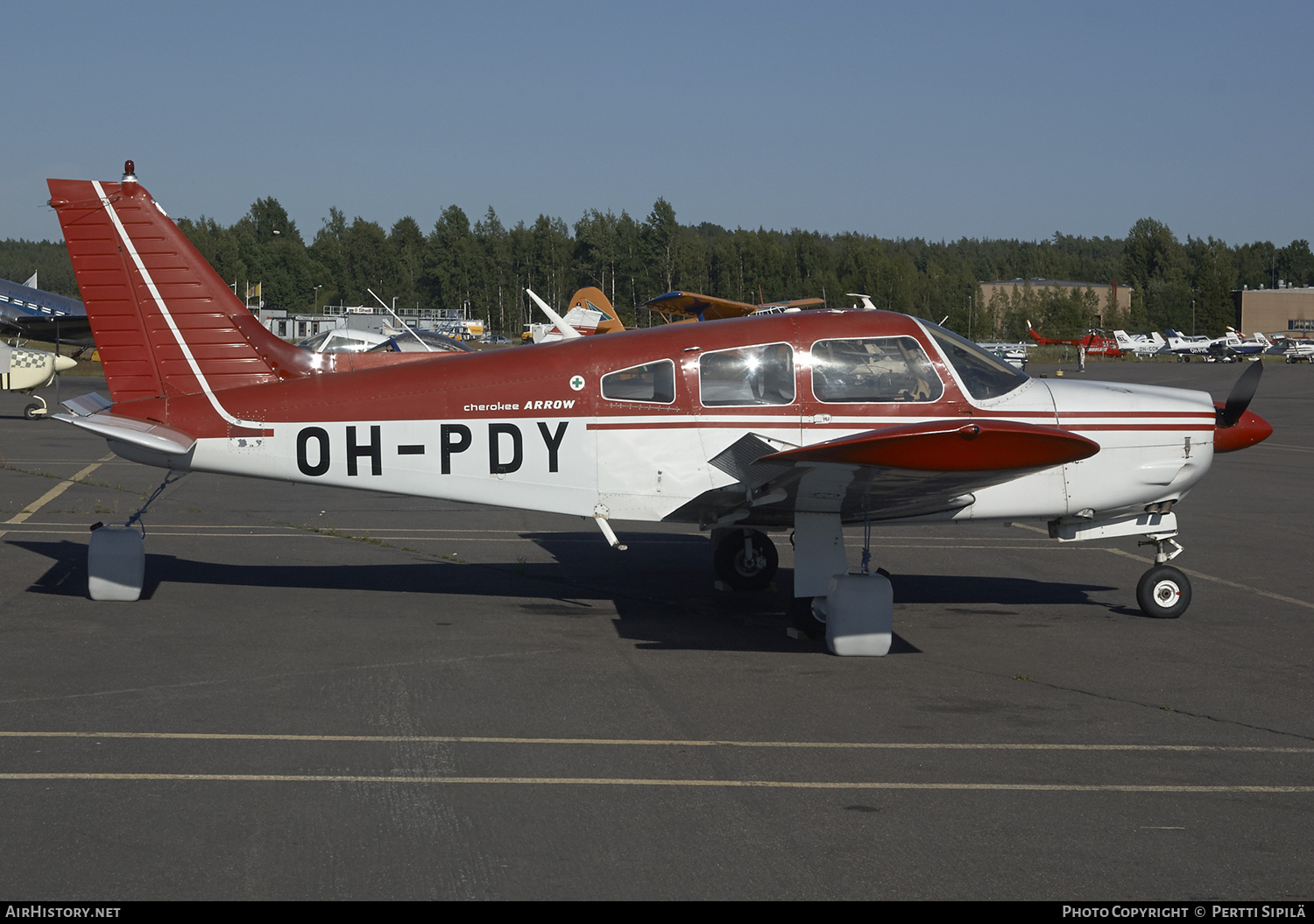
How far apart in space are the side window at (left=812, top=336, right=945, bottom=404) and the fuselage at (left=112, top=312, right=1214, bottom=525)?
1 cm

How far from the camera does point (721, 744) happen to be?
614cm

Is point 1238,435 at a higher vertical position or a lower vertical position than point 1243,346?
lower

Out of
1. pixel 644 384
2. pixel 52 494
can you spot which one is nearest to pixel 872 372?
pixel 644 384

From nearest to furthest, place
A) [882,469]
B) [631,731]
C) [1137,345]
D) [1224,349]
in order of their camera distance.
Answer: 1. [631,731]
2. [882,469]
3. [1224,349]
4. [1137,345]

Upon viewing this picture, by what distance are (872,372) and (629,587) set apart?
3.20 m

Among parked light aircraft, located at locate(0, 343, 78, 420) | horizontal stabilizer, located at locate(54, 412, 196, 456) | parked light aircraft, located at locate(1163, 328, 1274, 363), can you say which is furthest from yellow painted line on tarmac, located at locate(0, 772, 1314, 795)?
parked light aircraft, located at locate(1163, 328, 1274, 363)

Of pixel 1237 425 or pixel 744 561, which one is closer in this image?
pixel 1237 425

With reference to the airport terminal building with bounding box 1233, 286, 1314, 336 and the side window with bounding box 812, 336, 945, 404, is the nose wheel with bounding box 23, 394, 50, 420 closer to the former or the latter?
the side window with bounding box 812, 336, 945, 404

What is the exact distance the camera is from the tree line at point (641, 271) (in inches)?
4496

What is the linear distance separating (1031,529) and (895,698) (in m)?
7.83

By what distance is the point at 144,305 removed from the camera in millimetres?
9273

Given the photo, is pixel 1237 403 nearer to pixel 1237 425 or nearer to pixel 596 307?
pixel 1237 425

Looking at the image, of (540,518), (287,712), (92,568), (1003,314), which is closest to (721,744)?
(287,712)

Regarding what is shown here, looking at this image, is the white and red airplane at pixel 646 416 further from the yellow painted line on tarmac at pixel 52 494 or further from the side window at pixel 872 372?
the yellow painted line on tarmac at pixel 52 494
